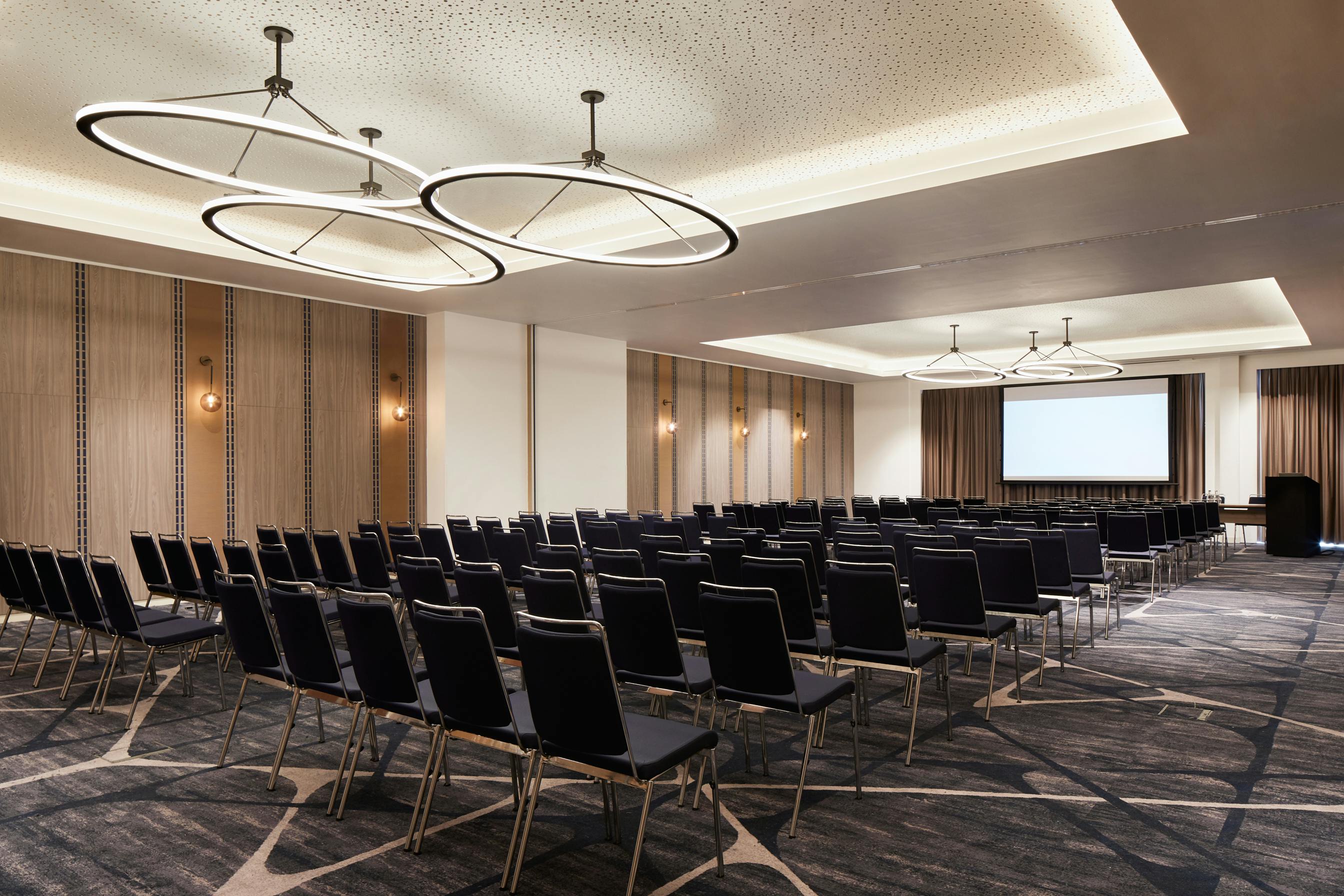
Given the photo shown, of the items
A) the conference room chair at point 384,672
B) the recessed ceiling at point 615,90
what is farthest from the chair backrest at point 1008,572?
the conference room chair at point 384,672

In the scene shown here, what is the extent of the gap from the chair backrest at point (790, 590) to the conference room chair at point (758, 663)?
58cm

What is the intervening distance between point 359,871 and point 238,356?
8287 mm

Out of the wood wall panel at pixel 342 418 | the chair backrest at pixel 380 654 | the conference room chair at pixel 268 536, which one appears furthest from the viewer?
the wood wall panel at pixel 342 418

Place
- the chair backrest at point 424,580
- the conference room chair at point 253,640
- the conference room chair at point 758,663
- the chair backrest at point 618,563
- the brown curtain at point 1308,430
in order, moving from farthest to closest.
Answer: the brown curtain at point 1308,430 → the chair backrest at point 618,563 → the chair backrest at point 424,580 → the conference room chair at point 253,640 → the conference room chair at point 758,663

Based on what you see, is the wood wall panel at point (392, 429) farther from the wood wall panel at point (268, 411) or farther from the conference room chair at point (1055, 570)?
the conference room chair at point (1055, 570)

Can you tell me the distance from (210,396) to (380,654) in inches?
296

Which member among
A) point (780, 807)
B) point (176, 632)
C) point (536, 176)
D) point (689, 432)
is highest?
point (536, 176)

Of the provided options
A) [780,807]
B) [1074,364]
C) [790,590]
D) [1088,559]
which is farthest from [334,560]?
[1074,364]

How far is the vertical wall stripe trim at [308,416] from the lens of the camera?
34.4 feet

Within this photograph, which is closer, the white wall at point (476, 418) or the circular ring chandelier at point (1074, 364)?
the white wall at point (476, 418)

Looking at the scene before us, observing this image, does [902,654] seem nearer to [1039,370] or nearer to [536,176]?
[536,176]

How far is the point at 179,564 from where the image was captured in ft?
20.5

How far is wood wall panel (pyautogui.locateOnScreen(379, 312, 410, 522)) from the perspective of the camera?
11.4 metres

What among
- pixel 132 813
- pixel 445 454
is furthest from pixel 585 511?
pixel 132 813
